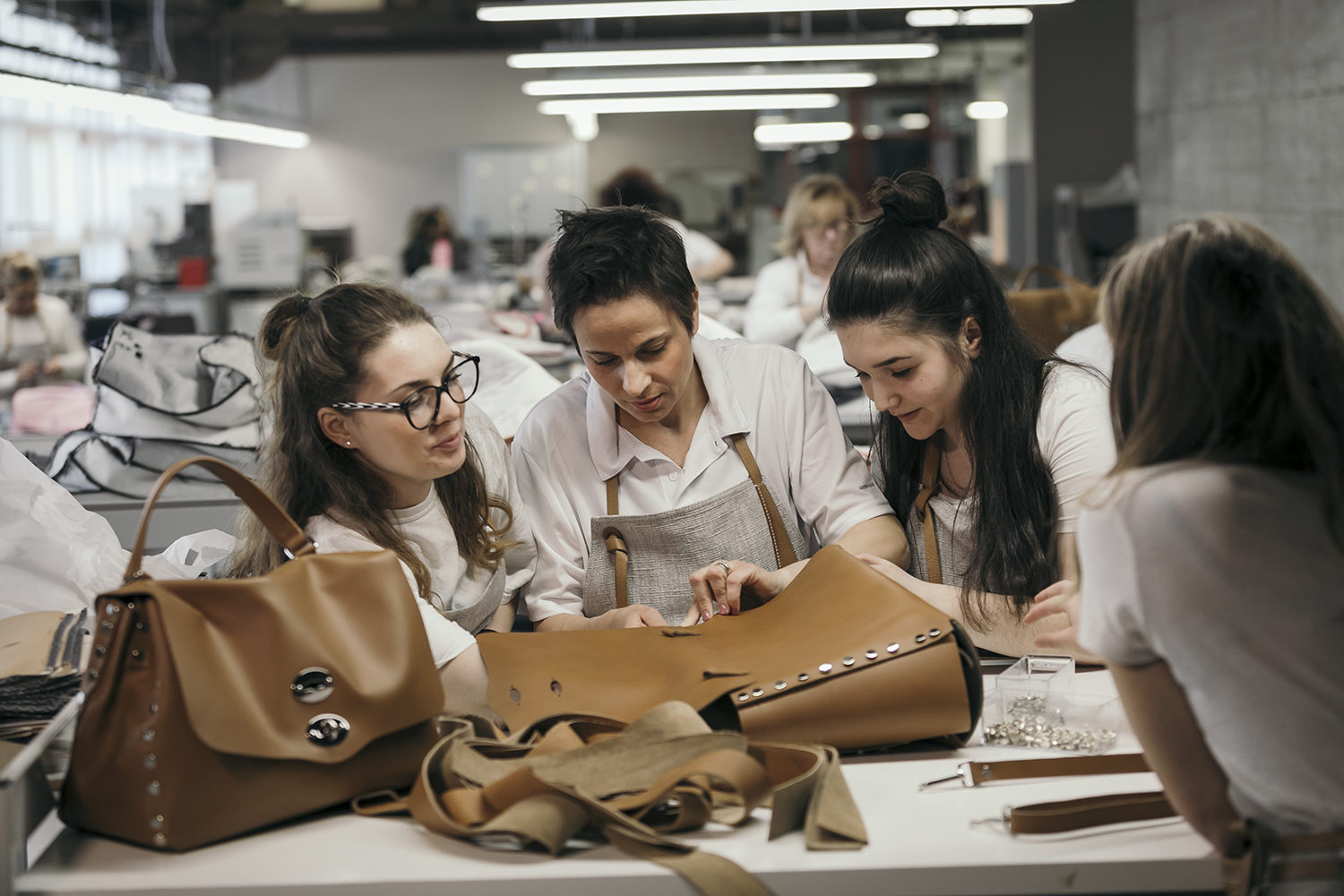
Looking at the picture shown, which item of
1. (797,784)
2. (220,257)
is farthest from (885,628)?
(220,257)

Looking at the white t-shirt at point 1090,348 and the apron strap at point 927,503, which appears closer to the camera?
the apron strap at point 927,503

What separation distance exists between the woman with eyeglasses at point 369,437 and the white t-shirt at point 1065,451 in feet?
2.47

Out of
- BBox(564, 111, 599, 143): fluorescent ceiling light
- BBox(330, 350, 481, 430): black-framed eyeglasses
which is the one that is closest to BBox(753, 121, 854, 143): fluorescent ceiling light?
BBox(564, 111, 599, 143): fluorescent ceiling light

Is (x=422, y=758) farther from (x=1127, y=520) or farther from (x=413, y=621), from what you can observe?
(x=1127, y=520)

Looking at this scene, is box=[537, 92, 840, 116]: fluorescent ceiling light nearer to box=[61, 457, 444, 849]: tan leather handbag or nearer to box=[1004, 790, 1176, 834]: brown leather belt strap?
box=[61, 457, 444, 849]: tan leather handbag

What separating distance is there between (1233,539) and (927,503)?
3.08 feet

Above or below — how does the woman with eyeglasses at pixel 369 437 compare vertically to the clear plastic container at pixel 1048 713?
above

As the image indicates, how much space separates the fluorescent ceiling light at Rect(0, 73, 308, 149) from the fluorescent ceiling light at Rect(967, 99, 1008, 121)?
8600 mm

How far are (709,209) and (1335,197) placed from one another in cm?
1022

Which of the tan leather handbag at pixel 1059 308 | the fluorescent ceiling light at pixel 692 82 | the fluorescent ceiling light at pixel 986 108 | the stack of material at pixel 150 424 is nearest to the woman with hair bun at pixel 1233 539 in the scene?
the stack of material at pixel 150 424

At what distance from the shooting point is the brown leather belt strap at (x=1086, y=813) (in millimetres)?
1196

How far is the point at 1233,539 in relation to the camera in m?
1.05

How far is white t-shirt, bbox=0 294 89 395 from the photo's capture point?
249 inches

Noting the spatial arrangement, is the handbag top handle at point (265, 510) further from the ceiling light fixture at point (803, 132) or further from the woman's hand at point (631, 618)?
the ceiling light fixture at point (803, 132)
